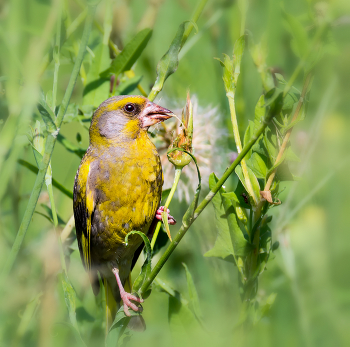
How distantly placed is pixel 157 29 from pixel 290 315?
10.2 feet

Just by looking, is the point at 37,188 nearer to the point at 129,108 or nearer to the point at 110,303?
the point at 129,108

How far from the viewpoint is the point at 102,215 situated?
240 centimetres

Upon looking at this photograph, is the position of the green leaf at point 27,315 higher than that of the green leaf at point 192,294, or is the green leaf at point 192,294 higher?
the green leaf at point 192,294

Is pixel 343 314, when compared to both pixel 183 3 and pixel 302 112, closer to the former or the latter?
pixel 302 112

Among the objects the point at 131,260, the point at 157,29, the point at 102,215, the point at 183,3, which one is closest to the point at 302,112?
the point at 102,215

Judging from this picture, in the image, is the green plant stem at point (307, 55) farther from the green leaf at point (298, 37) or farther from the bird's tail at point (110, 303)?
the bird's tail at point (110, 303)

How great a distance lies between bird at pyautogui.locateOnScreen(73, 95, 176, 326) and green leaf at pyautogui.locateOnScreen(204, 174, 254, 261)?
1.73ft

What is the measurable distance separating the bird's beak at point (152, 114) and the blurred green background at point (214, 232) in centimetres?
37

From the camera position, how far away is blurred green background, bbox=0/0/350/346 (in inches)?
67.5

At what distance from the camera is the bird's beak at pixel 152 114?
94.3 inches

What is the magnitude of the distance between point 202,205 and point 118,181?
0.97m

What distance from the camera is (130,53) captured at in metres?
2.34

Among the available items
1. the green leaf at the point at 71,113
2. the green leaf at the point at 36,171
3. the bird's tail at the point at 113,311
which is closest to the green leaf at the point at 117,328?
the bird's tail at the point at 113,311

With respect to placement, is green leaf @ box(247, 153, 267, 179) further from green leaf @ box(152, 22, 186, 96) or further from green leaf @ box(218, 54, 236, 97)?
green leaf @ box(152, 22, 186, 96)
